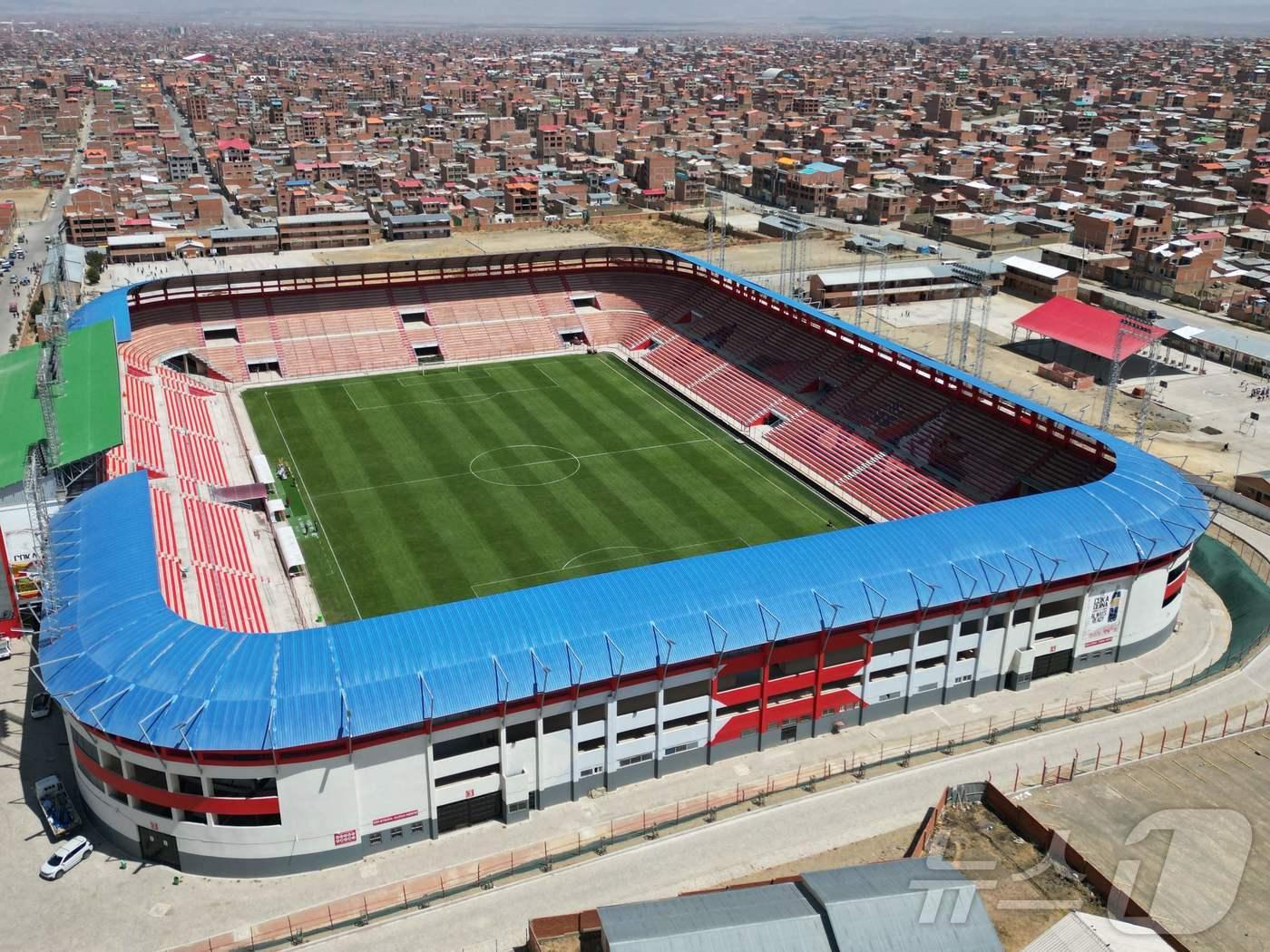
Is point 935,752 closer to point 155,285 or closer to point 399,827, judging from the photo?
point 399,827

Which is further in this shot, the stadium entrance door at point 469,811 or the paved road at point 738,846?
the stadium entrance door at point 469,811

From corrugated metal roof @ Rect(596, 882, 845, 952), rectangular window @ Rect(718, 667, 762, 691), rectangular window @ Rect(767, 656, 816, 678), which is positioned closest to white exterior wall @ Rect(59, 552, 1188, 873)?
rectangular window @ Rect(718, 667, 762, 691)

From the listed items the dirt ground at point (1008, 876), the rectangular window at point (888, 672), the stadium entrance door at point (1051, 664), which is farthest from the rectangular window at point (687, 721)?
the stadium entrance door at point (1051, 664)

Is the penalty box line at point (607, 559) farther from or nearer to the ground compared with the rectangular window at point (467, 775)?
nearer to the ground

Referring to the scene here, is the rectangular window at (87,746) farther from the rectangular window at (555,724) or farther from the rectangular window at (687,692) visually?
the rectangular window at (687,692)

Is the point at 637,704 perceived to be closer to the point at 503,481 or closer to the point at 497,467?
the point at 503,481

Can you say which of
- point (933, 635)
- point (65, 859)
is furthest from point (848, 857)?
point (65, 859)

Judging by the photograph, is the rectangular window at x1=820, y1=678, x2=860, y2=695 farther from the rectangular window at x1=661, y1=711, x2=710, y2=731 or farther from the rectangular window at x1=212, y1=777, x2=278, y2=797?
the rectangular window at x1=212, y1=777, x2=278, y2=797
